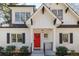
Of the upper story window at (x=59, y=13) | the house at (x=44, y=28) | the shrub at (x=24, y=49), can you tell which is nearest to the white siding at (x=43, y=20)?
the house at (x=44, y=28)

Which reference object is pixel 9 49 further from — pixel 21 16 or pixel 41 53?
pixel 21 16

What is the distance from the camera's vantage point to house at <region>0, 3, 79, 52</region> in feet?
35.6

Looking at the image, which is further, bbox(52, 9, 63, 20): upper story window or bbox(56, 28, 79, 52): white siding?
bbox(52, 9, 63, 20): upper story window

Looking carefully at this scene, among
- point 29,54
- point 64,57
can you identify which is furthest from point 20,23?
point 64,57

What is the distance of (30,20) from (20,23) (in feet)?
1.05

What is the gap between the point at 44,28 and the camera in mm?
10961

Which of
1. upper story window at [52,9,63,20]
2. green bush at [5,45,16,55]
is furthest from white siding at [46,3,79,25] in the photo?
green bush at [5,45,16,55]

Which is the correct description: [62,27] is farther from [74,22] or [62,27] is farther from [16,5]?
[16,5]

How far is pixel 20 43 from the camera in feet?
35.7

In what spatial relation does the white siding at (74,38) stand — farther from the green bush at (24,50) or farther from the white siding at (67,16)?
the green bush at (24,50)

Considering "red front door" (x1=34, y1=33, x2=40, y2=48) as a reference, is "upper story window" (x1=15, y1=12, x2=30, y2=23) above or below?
above

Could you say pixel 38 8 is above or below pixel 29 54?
above

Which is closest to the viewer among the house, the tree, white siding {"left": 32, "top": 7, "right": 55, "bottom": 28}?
the tree

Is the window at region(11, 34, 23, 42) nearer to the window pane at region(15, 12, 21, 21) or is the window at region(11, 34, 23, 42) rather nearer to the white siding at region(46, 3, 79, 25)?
the window pane at region(15, 12, 21, 21)
